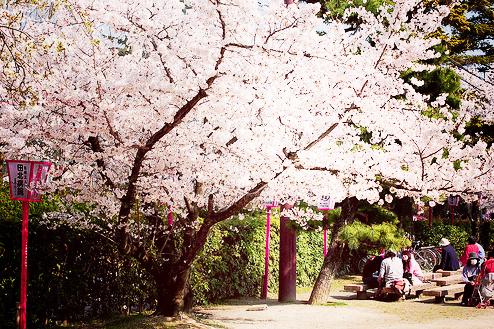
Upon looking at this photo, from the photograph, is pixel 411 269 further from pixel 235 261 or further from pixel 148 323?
pixel 148 323

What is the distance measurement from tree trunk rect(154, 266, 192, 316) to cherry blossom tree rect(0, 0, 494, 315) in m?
0.02

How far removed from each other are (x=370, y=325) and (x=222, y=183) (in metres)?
3.62

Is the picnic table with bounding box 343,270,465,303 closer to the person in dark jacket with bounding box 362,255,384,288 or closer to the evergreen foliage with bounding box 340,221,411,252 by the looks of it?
the person in dark jacket with bounding box 362,255,384,288

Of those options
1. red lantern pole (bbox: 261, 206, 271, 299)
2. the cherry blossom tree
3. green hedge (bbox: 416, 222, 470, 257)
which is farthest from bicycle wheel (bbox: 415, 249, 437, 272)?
the cherry blossom tree

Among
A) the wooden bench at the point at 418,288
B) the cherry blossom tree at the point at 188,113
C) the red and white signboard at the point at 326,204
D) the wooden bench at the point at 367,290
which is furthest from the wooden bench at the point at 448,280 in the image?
the cherry blossom tree at the point at 188,113

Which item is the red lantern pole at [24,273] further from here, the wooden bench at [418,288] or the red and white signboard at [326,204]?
the wooden bench at [418,288]

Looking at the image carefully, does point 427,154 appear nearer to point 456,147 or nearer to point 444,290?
point 456,147

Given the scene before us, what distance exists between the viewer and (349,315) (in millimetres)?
13133

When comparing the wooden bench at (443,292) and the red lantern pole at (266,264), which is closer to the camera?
the wooden bench at (443,292)

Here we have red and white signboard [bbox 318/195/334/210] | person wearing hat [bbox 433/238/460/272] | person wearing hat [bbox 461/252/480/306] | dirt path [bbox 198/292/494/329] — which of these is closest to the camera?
dirt path [bbox 198/292/494/329]

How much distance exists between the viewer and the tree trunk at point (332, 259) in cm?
1481

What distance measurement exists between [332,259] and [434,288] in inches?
115

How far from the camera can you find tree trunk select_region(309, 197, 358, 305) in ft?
48.6

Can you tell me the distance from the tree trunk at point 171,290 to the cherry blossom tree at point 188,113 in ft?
0.08
